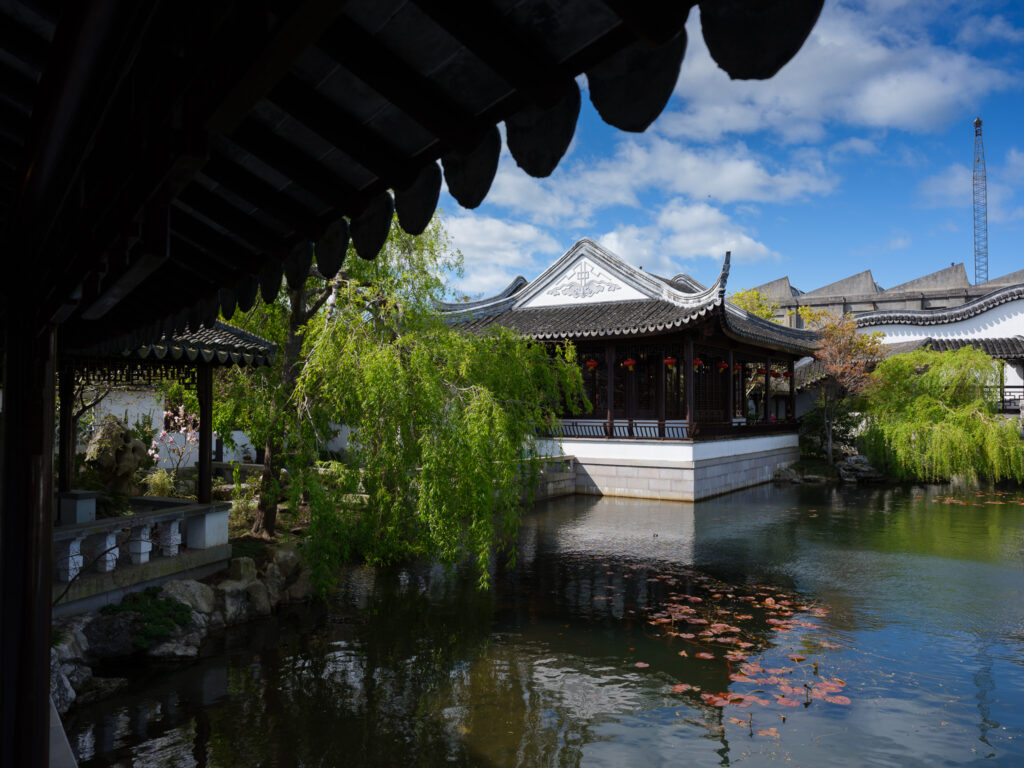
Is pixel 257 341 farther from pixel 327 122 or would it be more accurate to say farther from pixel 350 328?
pixel 327 122

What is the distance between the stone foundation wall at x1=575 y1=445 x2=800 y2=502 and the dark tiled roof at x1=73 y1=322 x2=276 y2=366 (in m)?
8.63

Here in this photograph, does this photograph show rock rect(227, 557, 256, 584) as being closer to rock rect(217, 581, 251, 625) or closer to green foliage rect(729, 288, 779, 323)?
rock rect(217, 581, 251, 625)

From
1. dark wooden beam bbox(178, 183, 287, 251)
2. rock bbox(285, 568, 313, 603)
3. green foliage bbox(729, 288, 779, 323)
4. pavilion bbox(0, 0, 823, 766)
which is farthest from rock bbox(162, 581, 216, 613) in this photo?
green foliage bbox(729, 288, 779, 323)

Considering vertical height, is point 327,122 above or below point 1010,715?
above

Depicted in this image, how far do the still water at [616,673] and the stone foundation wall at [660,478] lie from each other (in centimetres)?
472

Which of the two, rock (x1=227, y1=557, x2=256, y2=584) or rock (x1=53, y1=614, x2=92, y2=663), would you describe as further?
rock (x1=227, y1=557, x2=256, y2=584)

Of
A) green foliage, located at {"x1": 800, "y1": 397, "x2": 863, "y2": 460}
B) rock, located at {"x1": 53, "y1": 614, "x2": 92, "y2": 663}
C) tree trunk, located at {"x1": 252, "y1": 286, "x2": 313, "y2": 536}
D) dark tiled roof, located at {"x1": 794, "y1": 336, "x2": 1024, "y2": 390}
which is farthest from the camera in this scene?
dark tiled roof, located at {"x1": 794, "y1": 336, "x2": 1024, "y2": 390}

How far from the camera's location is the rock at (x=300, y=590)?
262 inches

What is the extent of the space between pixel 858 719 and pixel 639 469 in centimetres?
971

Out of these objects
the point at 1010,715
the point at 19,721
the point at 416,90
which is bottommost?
the point at 1010,715

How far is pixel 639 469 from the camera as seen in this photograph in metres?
14.0

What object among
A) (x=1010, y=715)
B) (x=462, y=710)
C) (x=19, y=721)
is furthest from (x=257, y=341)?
(x=1010, y=715)

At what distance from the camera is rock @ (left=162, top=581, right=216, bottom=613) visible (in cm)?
583

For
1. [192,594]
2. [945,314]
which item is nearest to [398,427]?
[192,594]
